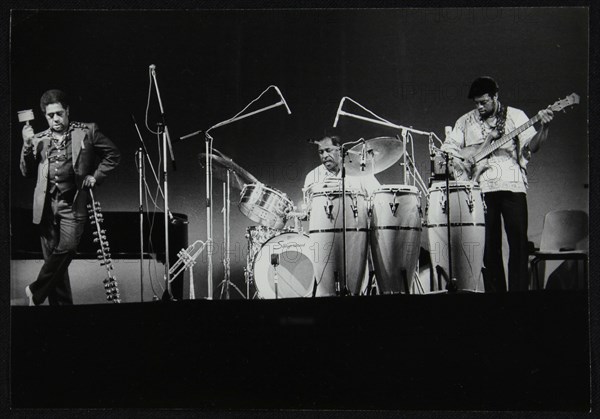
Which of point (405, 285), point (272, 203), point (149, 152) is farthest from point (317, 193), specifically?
point (149, 152)

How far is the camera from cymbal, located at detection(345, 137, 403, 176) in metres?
3.77

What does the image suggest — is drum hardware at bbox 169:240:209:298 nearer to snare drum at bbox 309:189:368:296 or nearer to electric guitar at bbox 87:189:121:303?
electric guitar at bbox 87:189:121:303

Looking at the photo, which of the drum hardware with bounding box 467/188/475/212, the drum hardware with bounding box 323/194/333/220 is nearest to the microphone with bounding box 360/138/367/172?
the drum hardware with bounding box 323/194/333/220

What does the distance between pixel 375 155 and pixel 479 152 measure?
0.52 m

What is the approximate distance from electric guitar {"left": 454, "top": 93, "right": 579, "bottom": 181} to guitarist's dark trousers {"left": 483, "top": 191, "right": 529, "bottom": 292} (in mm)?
135

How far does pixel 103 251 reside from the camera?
383 centimetres

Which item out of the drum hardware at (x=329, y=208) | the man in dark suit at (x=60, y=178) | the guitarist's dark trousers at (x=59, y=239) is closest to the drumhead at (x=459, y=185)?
the drum hardware at (x=329, y=208)

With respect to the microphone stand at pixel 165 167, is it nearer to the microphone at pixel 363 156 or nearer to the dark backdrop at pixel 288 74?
the dark backdrop at pixel 288 74

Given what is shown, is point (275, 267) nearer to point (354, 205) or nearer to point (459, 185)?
point (354, 205)

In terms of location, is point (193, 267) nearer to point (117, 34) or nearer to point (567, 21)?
point (117, 34)

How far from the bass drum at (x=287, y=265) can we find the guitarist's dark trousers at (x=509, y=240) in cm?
95

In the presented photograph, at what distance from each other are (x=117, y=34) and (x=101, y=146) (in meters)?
0.58

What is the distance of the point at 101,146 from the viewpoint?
12.8 feet

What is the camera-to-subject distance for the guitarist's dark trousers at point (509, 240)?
3658 millimetres
